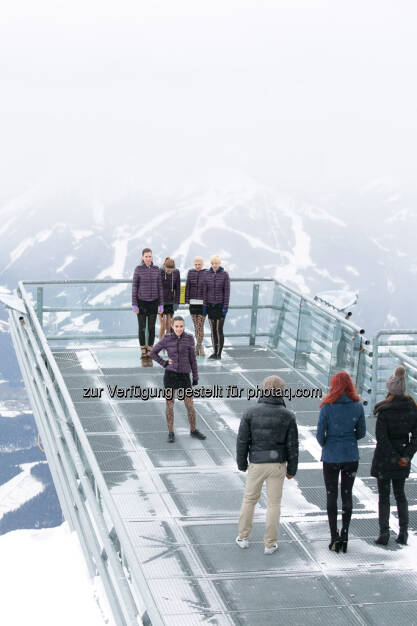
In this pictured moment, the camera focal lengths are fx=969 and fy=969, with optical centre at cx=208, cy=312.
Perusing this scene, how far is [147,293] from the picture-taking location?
1585cm

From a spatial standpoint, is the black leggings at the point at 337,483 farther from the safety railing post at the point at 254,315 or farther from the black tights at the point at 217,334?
the safety railing post at the point at 254,315

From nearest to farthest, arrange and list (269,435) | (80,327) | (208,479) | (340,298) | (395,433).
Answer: (269,435), (395,433), (208,479), (340,298), (80,327)

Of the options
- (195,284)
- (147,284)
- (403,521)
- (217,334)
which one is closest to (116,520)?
(403,521)

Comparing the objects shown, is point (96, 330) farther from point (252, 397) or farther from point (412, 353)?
point (412, 353)

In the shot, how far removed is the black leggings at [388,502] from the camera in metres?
9.54

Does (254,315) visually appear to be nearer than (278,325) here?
No

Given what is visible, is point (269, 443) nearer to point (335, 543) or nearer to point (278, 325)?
point (335, 543)

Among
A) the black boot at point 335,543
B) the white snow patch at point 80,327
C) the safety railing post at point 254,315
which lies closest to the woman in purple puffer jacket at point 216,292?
the safety railing post at point 254,315

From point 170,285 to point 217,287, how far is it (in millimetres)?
802

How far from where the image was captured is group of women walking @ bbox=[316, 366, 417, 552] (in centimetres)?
904

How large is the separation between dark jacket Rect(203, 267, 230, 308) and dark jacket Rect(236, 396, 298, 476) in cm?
728

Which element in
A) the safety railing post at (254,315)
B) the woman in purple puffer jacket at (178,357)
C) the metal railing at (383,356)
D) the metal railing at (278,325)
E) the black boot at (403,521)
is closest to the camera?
the black boot at (403,521)

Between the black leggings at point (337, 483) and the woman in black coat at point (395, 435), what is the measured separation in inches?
13.8

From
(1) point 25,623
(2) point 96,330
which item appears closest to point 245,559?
(1) point 25,623
